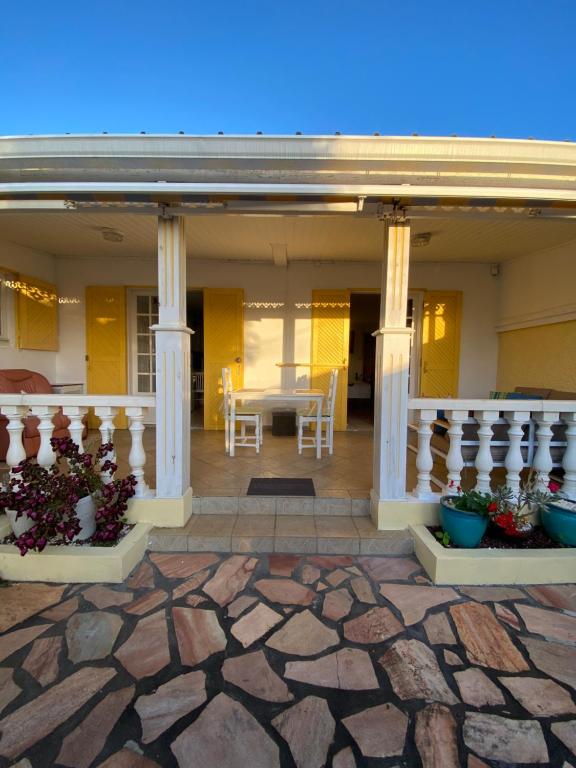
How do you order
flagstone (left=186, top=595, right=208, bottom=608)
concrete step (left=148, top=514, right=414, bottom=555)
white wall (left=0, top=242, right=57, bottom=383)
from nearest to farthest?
flagstone (left=186, top=595, right=208, bottom=608)
concrete step (left=148, top=514, right=414, bottom=555)
white wall (left=0, top=242, right=57, bottom=383)

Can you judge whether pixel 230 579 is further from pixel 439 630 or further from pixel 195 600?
pixel 439 630

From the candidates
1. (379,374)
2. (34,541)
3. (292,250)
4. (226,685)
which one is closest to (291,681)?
(226,685)

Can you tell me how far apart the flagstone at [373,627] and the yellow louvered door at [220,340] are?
151 inches

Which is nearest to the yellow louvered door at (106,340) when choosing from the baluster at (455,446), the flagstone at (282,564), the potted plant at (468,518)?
the flagstone at (282,564)

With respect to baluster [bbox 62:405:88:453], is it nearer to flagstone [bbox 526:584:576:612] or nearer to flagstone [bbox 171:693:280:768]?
flagstone [bbox 171:693:280:768]

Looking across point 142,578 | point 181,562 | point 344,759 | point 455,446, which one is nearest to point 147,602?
point 142,578

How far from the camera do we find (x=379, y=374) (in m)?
2.68

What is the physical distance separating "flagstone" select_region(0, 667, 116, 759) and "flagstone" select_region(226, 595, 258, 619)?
0.57 m

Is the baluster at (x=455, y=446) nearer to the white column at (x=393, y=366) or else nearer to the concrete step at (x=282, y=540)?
the white column at (x=393, y=366)

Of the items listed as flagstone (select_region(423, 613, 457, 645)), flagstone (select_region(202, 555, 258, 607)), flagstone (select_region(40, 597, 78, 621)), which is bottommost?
flagstone (select_region(40, 597, 78, 621))

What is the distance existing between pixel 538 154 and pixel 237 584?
10.2 ft

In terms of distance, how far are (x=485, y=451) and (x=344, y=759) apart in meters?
1.99

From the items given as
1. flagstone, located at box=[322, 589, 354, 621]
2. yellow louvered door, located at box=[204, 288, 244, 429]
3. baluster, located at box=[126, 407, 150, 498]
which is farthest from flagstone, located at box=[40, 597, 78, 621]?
yellow louvered door, located at box=[204, 288, 244, 429]

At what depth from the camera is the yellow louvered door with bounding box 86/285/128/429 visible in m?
5.33
